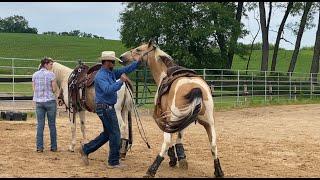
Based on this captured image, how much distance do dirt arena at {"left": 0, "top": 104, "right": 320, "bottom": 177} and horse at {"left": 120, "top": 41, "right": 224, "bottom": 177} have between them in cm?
54

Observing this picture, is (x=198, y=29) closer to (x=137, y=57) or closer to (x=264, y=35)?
(x=264, y=35)

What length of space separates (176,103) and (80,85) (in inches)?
92.4

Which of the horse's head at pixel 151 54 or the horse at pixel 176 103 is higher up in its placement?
the horse's head at pixel 151 54

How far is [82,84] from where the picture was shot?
27.3 feet

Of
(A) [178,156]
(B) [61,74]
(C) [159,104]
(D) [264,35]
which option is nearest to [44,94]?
(B) [61,74]

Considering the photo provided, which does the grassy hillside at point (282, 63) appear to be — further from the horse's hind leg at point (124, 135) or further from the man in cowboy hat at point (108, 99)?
the man in cowboy hat at point (108, 99)

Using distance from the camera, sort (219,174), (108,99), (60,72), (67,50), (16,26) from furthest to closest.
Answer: (16,26)
(67,50)
(60,72)
(108,99)
(219,174)

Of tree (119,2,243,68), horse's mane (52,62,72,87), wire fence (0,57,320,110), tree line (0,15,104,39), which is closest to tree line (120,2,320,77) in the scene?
tree (119,2,243,68)

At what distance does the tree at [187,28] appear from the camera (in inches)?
1345

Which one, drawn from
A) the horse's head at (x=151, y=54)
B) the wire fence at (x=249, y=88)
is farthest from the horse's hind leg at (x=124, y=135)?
the wire fence at (x=249, y=88)

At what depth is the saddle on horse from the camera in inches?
257

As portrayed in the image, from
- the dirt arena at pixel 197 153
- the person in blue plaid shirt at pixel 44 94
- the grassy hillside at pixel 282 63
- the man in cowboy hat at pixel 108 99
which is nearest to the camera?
the man in cowboy hat at pixel 108 99

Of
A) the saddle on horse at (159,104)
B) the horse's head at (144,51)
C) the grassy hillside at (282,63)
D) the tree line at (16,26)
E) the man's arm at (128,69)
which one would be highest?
the tree line at (16,26)

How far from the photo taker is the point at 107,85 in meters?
6.93
